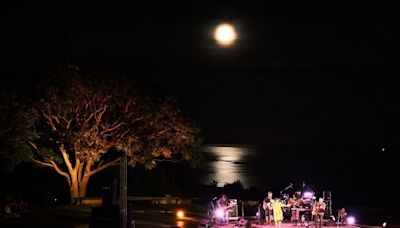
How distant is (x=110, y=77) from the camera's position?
A: 26.7 metres

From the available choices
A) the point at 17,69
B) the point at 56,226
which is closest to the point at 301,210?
the point at 56,226

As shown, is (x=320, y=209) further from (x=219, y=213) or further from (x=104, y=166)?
(x=104, y=166)

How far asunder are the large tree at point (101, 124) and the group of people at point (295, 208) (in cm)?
839

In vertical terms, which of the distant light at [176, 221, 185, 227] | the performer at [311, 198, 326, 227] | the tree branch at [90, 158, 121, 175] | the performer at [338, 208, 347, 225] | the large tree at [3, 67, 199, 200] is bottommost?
the distant light at [176, 221, 185, 227]

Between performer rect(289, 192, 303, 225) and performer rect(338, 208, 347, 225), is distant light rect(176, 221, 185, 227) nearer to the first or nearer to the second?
performer rect(289, 192, 303, 225)

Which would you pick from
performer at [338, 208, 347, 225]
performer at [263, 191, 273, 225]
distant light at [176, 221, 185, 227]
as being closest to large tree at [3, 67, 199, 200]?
distant light at [176, 221, 185, 227]

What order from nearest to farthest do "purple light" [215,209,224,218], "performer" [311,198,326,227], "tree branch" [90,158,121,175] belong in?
1. "performer" [311,198,326,227]
2. "purple light" [215,209,224,218]
3. "tree branch" [90,158,121,175]

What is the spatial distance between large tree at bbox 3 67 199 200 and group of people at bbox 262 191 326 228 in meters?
8.39

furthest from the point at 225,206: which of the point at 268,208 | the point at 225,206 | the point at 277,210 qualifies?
the point at 277,210

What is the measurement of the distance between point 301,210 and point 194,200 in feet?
→ 39.7

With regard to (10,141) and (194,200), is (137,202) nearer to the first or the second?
(194,200)

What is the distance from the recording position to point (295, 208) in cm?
1989

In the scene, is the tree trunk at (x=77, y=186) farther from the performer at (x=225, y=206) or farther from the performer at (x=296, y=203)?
the performer at (x=296, y=203)

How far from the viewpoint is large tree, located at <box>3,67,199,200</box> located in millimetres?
26109
